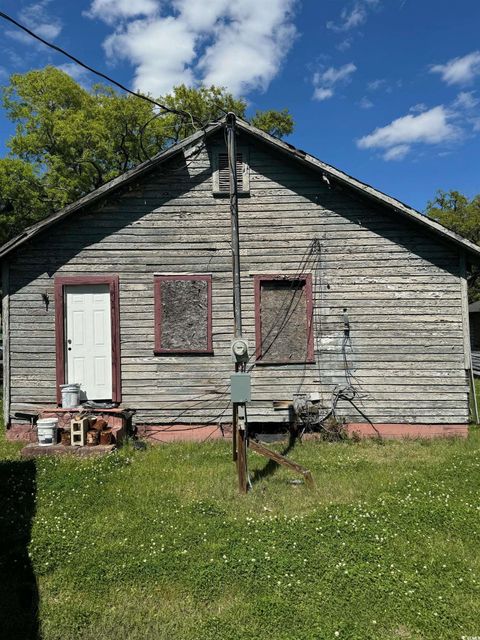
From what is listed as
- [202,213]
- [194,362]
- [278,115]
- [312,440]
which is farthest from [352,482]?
[278,115]

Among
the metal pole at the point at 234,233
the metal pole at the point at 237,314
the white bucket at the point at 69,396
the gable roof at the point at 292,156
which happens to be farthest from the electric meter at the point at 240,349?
the gable roof at the point at 292,156

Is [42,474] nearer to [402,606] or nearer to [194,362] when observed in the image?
[194,362]

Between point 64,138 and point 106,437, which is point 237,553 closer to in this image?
point 106,437

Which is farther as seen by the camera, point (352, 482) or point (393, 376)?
point (393, 376)

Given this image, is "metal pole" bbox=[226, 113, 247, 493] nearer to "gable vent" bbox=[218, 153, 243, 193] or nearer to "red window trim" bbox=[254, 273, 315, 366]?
"red window trim" bbox=[254, 273, 315, 366]

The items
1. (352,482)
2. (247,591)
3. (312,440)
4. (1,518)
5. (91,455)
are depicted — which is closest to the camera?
(247,591)

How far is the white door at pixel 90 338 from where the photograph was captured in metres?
8.78

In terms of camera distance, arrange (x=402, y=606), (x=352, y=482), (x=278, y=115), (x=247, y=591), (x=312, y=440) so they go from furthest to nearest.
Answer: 1. (x=278, y=115)
2. (x=312, y=440)
3. (x=352, y=482)
4. (x=247, y=591)
5. (x=402, y=606)

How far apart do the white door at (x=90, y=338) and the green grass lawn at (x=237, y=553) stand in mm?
2190

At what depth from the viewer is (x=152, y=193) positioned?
887cm

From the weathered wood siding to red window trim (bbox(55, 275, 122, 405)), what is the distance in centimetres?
13

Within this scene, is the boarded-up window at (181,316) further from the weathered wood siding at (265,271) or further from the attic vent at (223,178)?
the attic vent at (223,178)

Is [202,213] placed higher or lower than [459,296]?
higher

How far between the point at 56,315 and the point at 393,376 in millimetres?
6525
